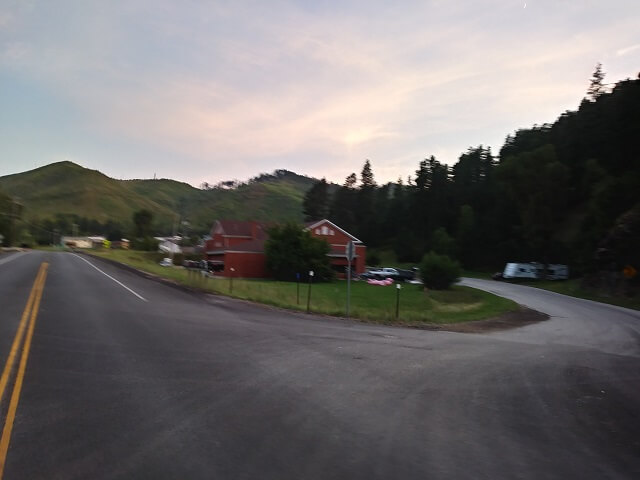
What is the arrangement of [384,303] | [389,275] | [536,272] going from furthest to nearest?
1. [536,272]
2. [389,275]
3. [384,303]

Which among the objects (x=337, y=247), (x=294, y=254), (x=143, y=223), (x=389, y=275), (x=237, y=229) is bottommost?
(x=389, y=275)

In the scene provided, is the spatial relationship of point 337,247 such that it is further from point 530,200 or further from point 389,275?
point 530,200

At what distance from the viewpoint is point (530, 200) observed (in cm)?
7500

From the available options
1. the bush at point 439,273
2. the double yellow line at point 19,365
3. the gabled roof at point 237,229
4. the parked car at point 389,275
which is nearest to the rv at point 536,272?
the parked car at point 389,275

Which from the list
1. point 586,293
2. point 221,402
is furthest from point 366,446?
point 586,293

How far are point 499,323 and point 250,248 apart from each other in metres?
43.7

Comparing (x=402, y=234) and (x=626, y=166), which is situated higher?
(x=626, y=166)

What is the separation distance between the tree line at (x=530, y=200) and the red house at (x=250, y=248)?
22.7 m

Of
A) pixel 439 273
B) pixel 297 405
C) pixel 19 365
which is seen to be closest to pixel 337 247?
pixel 439 273

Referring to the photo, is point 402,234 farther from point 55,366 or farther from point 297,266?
point 55,366

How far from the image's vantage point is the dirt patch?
20.8 meters

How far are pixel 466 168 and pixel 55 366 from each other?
127 metres

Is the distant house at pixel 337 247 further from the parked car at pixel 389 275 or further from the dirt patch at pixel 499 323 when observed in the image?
the dirt patch at pixel 499 323

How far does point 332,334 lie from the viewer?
15.5 meters
